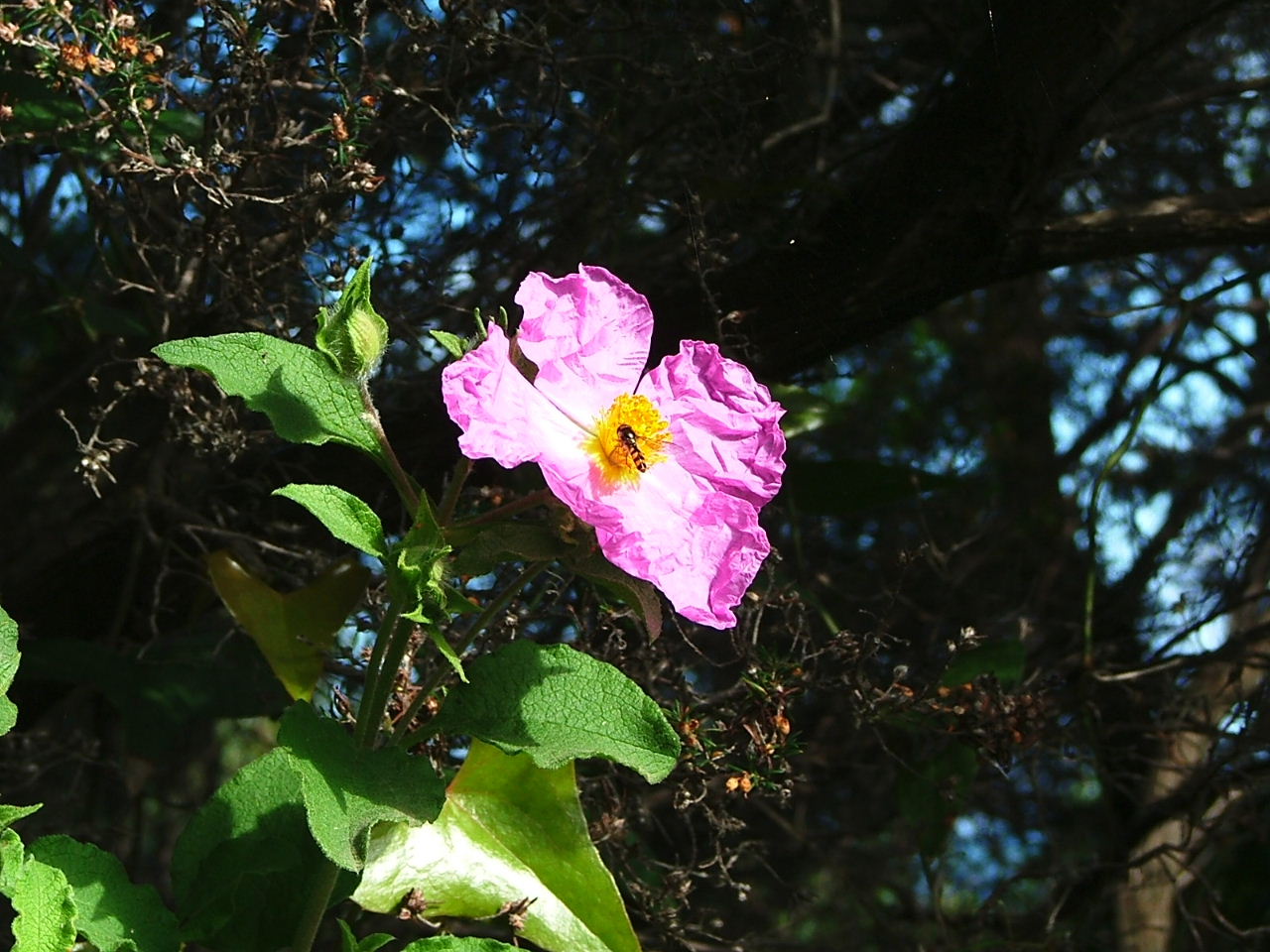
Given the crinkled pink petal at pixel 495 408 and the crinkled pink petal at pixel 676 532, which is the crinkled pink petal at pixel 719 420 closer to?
the crinkled pink petal at pixel 676 532

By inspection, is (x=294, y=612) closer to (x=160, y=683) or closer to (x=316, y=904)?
(x=160, y=683)

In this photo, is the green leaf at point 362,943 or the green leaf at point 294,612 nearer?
the green leaf at point 362,943

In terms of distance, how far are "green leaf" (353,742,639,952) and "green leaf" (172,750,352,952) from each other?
0.07 metres

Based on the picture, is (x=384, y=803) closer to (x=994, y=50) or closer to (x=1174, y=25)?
(x=994, y=50)

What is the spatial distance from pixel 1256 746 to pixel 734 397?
3.45 ft

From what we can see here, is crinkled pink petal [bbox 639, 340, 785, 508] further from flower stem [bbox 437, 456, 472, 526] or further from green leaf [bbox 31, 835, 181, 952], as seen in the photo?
green leaf [bbox 31, 835, 181, 952]

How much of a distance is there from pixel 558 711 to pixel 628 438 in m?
0.21

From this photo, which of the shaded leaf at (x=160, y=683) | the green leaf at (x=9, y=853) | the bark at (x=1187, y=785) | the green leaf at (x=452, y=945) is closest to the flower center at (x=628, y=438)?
the green leaf at (x=452, y=945)

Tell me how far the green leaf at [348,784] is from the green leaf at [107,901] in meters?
0.23

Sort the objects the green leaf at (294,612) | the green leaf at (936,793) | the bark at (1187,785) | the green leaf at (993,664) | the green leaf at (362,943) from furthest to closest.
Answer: the bark at (1187,785), the green leaf at (936,793), the green leaf at (993,664), the green leaf at (294,612), the green leaf at (362,943)

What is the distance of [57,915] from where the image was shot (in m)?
0.93

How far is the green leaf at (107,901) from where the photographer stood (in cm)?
100

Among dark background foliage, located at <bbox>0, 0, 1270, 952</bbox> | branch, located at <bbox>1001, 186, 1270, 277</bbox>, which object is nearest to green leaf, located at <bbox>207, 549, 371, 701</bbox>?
dark background foliage, located at <bbox>0, 0, 1270, 952</bbox>

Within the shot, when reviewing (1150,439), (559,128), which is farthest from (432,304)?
(1150,439)
